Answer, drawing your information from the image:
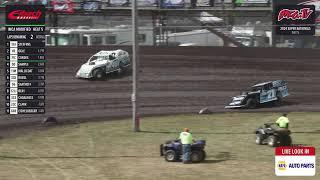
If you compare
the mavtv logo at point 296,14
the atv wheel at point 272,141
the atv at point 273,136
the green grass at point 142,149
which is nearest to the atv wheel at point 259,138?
the atv at point 273,136

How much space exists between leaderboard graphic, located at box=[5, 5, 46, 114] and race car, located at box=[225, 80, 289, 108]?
1428 cm

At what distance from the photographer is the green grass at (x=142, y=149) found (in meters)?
22.4

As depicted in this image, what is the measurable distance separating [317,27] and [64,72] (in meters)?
18.9

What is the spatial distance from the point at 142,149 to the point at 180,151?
353cm

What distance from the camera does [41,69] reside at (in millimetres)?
31047

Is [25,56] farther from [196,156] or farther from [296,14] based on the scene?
[296,14]

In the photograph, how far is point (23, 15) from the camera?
30703mm

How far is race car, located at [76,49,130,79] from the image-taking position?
4128 cm

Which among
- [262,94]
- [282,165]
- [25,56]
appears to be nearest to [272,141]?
[262,94]

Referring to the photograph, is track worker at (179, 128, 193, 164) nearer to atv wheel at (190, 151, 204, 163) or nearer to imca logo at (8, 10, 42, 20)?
atv wheel at (190, 151, 204, 163)

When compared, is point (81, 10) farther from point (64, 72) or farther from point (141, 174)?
point (141, 174)

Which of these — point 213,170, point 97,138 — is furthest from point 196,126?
point 213,170

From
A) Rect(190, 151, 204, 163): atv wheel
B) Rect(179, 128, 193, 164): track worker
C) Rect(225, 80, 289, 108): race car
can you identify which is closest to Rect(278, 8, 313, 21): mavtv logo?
Rect(225, 80, 289, 108): race car

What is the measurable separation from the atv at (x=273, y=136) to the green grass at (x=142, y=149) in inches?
17.4
